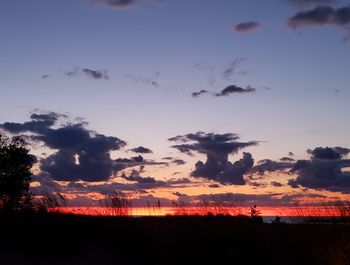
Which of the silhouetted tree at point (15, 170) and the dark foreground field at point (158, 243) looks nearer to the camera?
the dark foreground field at point (158, 243)

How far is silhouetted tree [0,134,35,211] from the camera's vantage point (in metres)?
36.7

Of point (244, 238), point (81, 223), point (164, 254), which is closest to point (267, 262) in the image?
point (244, 238)

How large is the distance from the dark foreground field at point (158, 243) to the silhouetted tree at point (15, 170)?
18116 mm

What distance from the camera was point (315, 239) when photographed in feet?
62.2

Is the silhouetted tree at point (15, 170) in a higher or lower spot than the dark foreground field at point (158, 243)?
higher

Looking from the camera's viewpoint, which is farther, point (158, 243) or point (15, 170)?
point (15, 170)

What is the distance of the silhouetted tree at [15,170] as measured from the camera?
36.7 meters

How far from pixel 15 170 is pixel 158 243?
22635mm

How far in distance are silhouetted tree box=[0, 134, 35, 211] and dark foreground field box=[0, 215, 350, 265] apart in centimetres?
1812

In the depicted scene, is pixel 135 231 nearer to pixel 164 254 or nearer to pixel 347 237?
pixel 164 254

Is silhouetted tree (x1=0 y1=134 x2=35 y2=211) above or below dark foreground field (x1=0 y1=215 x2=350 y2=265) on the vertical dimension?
above

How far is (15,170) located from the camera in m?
37.9

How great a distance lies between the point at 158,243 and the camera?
18.7m

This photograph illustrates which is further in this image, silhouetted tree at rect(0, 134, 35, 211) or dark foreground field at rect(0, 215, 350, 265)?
silhouetted tree at rect(0, 134, 35, 211)
